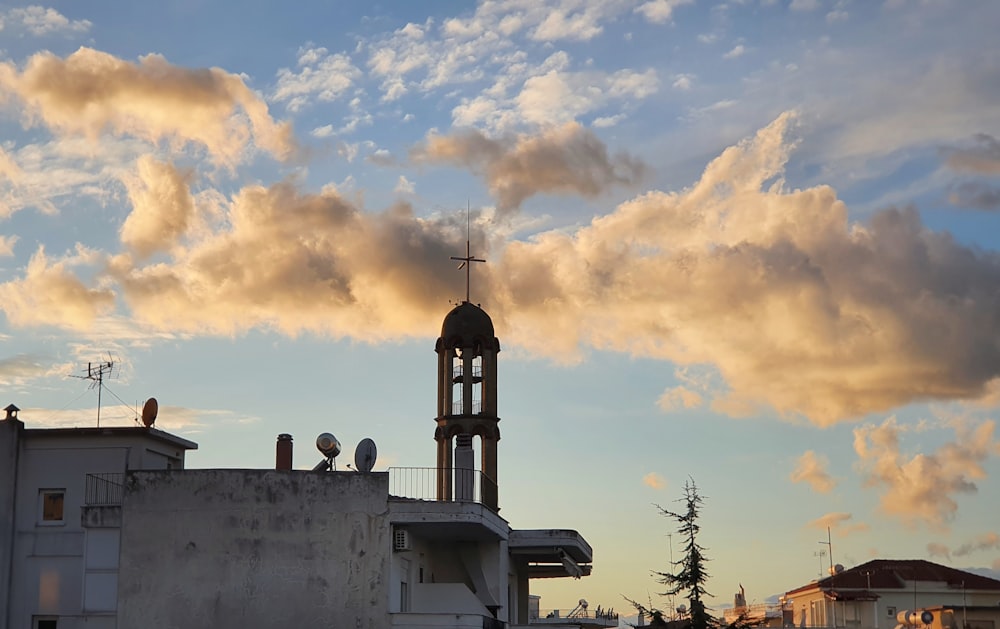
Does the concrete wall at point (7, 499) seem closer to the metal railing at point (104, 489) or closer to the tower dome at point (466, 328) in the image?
the metal railing at point (104, 489)

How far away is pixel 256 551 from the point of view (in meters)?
41.8

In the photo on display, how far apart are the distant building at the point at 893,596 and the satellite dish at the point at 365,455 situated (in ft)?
157

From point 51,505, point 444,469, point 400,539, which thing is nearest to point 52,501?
point 51,505

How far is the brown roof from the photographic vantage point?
3374 inches

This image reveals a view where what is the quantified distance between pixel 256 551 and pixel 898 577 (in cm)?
5646

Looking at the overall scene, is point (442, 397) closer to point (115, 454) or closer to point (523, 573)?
point (523, 573)

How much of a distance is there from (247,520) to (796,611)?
58564mm

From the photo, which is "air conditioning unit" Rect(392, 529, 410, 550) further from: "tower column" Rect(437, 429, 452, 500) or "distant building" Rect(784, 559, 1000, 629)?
"distant building" Rect(784, 559, 1000, 629)

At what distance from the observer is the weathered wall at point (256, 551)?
136 feet

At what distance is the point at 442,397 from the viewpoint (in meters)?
53.8

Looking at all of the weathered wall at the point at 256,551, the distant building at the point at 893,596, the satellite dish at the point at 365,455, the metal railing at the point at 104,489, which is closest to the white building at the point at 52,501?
the metal railing at the point at 104,489

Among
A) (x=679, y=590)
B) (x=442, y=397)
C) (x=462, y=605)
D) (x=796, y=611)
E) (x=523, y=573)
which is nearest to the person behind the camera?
(x=679, y=590)

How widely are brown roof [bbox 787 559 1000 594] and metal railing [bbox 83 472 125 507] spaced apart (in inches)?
2112

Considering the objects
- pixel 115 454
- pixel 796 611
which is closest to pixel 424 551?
pixel 115 454
